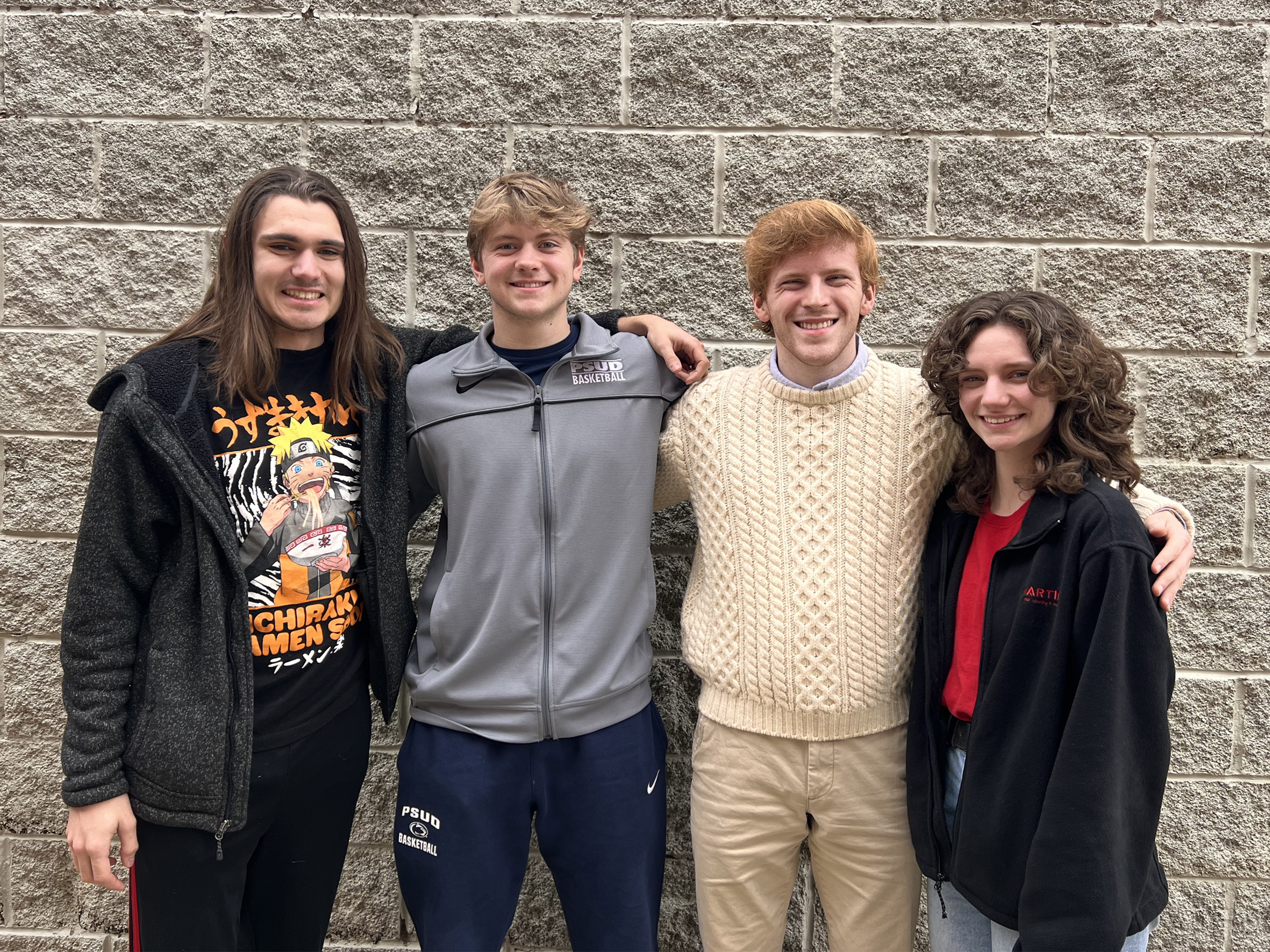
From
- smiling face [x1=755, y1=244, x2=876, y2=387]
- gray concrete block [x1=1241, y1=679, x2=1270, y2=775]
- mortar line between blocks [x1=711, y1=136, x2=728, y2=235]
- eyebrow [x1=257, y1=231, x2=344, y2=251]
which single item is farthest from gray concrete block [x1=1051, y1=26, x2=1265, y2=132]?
eyebrow [x1=257, y1=231, x2=344, y2=251]

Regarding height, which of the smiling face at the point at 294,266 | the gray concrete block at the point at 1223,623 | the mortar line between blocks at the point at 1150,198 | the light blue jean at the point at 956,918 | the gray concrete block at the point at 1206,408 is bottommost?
the light blue jean at the point at 956,918

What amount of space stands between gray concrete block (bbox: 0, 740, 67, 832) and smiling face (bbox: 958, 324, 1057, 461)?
287 centimetres

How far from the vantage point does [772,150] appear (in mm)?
2576

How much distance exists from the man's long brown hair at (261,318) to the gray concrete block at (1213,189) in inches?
89.3

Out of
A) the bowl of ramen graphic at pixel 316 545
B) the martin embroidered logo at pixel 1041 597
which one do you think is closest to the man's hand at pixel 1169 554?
the martin embroidered logo at pixel 1041 597

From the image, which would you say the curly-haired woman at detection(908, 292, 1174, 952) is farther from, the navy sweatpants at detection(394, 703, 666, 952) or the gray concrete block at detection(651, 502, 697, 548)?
the gray concrete block at detection(651, 502, 697, 548)

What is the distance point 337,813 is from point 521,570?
0.74 meters

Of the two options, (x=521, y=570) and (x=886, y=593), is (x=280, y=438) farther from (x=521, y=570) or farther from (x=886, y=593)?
(x=886, y=593)

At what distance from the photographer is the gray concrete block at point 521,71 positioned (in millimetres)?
2574

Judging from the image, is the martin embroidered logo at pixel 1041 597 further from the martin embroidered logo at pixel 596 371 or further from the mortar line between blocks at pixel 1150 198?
the mortar line between blocks at pixel 1150 198

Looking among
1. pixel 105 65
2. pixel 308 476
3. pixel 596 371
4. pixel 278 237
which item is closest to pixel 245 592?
pixel 308 476

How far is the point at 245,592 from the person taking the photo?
6.20 ft

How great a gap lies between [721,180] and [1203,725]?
7.20 feet

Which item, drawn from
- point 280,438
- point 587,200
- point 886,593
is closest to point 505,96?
point 587,200
